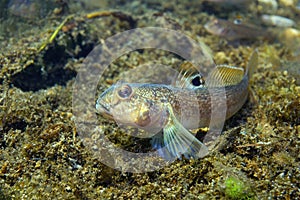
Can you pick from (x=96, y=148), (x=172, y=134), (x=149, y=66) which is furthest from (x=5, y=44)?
(x=172, y=134)

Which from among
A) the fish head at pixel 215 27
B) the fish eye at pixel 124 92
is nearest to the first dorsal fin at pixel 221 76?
the fish eye at pixel 124 92

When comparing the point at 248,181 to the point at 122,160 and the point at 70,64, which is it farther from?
the point at 70,64

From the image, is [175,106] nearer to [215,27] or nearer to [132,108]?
[132,108]

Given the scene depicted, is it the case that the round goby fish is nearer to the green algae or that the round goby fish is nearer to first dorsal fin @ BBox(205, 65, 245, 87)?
first dorsal fin @ BBox(205, 65, 245, 87)

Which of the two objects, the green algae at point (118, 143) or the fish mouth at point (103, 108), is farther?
the fish mouth at point (103, 108)

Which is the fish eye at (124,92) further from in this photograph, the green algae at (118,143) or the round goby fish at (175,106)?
the green algae at (118,143)

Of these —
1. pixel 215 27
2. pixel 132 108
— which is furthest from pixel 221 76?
pixel 215 27
